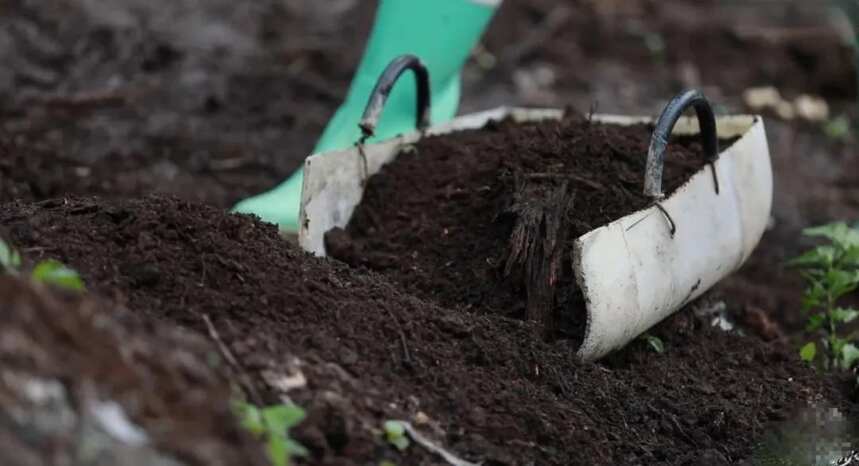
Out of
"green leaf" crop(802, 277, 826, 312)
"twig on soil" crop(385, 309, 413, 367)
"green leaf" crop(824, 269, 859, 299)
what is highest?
"twig on soil" crop(385, 309, 413, 367)

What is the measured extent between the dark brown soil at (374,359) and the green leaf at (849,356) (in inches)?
8.7

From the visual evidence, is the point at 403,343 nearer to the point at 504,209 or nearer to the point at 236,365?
the point at 236,365

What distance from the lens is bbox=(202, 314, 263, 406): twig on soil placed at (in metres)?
1.46

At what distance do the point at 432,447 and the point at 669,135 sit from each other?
36.1 inches

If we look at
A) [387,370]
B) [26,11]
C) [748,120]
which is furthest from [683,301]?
[26,11]

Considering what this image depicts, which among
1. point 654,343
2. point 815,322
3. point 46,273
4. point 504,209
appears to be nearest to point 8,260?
point 46,273

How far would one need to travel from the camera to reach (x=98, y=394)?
1159 mm

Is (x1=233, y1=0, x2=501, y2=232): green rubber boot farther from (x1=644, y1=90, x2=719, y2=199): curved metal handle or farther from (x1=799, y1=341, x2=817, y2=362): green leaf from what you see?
(x1=799, y1=341, x2=817, y2=362): green leaf

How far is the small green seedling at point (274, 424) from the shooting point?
131 centimetres

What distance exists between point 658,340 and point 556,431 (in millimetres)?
564

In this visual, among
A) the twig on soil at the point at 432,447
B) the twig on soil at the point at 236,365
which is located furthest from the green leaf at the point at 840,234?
the twig on soil at the point at 236,365

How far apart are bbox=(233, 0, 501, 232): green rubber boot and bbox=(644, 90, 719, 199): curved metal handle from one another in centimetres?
87

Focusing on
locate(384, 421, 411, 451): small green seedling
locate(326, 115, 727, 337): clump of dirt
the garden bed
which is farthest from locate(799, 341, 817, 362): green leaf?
locate(384, 421, 411, 451): small green seedling

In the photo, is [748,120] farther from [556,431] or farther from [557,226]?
[556,431]
